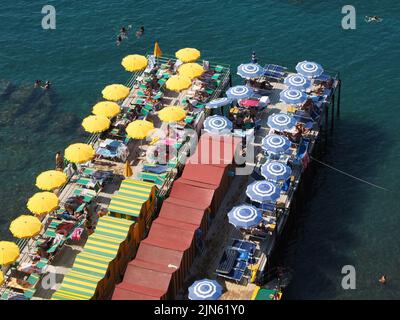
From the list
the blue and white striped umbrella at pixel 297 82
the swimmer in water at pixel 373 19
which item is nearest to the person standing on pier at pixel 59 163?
the blue and white striped umbrella at pixel 297 82

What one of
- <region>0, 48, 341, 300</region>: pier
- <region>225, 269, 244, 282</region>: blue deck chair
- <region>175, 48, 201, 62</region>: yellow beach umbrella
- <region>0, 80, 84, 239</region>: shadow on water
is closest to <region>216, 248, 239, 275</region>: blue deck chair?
<region>225, 269, 244, 282</region>: blue deck chair

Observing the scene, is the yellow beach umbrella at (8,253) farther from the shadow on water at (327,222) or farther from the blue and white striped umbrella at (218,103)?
the blue and white striped umbrella at (218,103)

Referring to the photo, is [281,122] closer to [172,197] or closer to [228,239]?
[228,239]

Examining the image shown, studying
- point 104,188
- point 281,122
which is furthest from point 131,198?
point 281,122

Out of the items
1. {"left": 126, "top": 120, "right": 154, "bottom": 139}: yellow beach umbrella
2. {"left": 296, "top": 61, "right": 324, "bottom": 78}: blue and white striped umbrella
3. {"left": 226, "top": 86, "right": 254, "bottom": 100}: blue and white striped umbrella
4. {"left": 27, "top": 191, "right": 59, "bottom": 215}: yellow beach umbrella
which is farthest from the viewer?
{"left": 296, "top": 61, "right": 324, "bottom": 78}: blue and white striped umbrella

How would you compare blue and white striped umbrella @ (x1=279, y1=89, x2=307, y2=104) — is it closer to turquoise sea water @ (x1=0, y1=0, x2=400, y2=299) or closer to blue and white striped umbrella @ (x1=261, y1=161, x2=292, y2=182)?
turquoise sea water @ (x1=0, y1=0, x2=400, y2=299)

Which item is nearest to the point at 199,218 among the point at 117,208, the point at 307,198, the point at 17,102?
the point at 117,208
